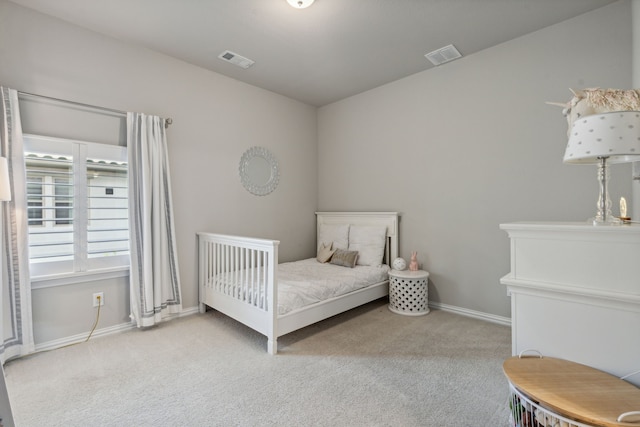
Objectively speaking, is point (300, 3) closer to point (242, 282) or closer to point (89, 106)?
point (89, 106)

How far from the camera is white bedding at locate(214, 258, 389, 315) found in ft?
7.75

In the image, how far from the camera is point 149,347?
2.28 meters

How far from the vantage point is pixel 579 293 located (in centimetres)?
112

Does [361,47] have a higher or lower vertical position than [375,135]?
higher

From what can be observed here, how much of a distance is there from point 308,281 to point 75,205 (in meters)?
2.04

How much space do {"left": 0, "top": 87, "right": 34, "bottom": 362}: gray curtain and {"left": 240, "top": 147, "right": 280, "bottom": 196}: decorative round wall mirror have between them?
185 centimetres

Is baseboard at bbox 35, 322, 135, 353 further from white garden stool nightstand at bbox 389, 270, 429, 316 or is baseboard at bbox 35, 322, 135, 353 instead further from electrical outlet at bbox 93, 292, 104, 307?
white garden stool nightstand at bbox 389, 270, 429, 316

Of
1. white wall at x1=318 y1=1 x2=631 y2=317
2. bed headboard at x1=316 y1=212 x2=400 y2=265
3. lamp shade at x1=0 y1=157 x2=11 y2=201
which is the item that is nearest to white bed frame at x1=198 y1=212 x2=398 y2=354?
bed headboard at x1=316 y1=212 x2=400 y2=265

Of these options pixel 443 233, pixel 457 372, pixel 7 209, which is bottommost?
pixel 457 372

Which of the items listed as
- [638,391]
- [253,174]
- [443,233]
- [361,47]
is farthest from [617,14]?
[253,174]

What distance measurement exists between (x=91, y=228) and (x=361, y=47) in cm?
289

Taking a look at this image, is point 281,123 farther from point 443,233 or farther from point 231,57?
point 443,233

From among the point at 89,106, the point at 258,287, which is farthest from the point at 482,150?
the point at 89,106

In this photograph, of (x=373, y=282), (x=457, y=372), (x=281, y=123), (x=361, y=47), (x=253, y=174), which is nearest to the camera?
(x=457, y=372)
